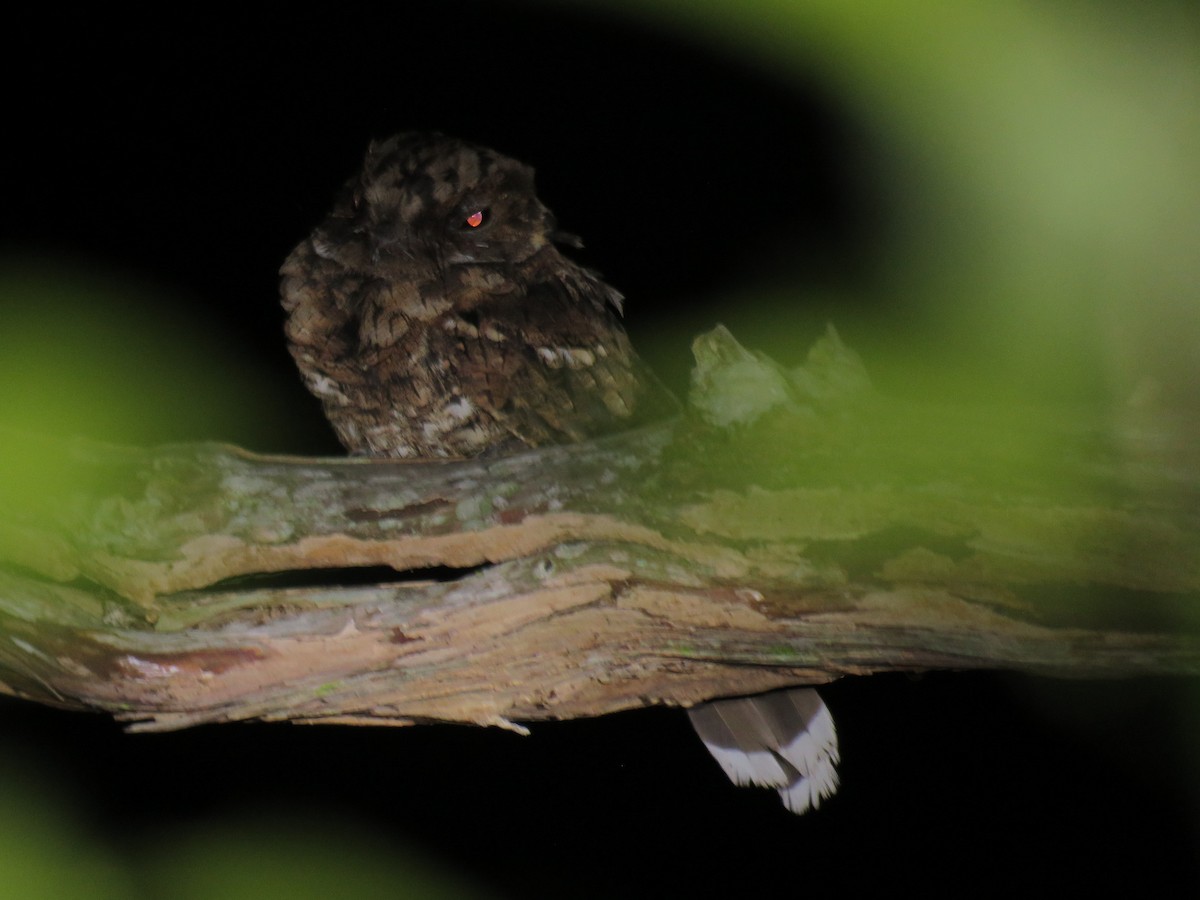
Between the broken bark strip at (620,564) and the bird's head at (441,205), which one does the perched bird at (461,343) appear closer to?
the bird's head at (441,205)

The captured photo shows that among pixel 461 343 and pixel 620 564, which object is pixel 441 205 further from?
pixel 620 564

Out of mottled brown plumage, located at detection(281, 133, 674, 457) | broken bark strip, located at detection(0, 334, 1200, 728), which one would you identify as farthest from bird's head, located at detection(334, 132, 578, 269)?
broken bark strip, located at detection(0, 334, 1200, 728)

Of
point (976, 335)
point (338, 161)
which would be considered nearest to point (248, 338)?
point (338, 161)

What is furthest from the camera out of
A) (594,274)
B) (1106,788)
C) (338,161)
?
(1106,788)

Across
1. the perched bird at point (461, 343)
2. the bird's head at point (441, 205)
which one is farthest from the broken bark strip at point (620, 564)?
the bird's head at point (441, 205)

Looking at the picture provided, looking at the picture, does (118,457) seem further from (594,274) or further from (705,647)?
(594,274)

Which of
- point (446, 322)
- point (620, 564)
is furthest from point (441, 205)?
point (620, 564)

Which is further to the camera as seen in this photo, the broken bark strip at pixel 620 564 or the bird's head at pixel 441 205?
the bird's head at pixel 441 205
